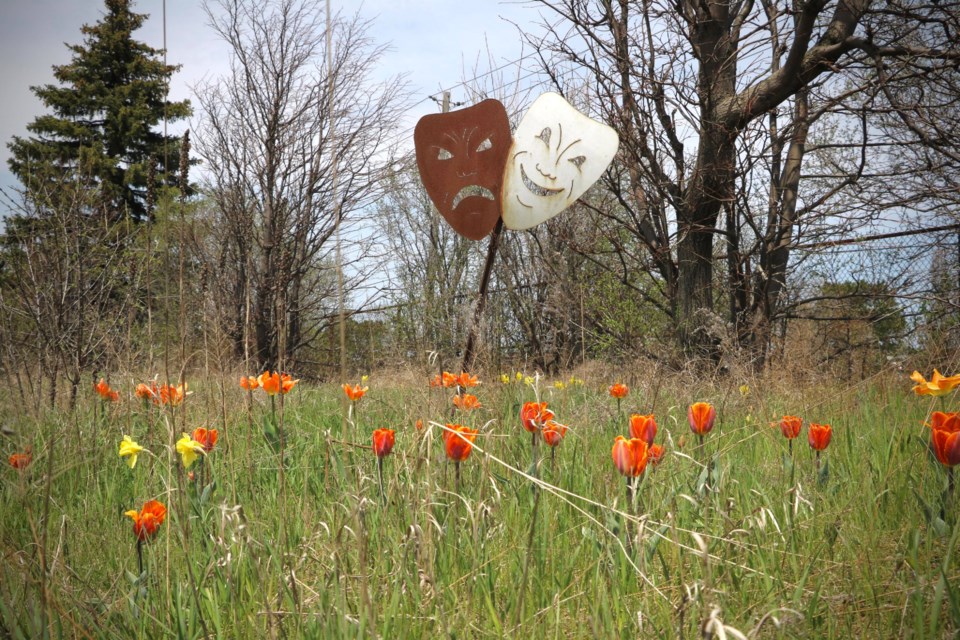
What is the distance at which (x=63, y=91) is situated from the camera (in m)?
6.32

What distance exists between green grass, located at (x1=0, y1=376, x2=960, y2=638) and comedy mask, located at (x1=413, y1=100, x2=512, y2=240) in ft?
6.61

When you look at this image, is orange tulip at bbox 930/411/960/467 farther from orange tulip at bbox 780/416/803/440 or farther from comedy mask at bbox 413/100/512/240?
comedy mask at bbox 413/100/512/240

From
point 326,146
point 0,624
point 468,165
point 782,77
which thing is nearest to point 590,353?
point 782,77

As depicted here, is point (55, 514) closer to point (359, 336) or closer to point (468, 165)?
point (468, 165)

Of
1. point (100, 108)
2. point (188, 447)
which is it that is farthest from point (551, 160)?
point (100, 108)

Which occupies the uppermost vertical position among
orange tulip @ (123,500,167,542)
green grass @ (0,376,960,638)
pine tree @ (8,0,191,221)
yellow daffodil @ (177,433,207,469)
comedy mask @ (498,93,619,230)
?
pine tree @ (8,0,191,221)

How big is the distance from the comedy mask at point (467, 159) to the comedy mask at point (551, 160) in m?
0.12

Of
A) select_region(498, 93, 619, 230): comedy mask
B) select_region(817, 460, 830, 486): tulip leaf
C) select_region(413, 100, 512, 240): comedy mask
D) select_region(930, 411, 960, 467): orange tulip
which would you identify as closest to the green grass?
select_region(817, 460, 830, 486): tulip leaf

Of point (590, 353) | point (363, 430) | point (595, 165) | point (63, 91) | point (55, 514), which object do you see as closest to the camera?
point (55, 514)

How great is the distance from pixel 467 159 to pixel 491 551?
2.98 metres

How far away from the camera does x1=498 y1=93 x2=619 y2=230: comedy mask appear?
3.62 metres

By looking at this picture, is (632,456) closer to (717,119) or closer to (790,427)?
(790,427)

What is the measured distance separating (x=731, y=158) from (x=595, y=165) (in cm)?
228

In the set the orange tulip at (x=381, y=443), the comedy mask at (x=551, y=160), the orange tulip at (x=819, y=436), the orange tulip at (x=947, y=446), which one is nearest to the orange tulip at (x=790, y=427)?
the orange tulip at (x=819, y=436)
